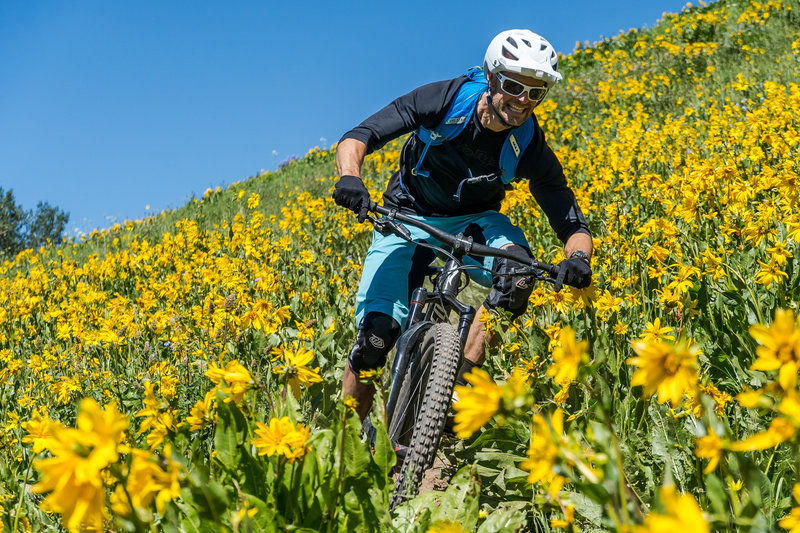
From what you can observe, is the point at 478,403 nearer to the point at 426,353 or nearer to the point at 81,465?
the point at 81,465

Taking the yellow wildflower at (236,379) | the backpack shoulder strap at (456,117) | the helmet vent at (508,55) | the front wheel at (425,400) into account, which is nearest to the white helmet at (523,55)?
the helmet vent at (508,55)

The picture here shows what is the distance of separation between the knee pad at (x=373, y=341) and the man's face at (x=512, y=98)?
1122 mm

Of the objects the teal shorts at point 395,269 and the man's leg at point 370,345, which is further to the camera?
the teal shorts at point 395,269

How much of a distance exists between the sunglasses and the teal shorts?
0.69 m

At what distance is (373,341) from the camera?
3.37m

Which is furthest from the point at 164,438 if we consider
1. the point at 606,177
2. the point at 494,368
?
the point at 606,177

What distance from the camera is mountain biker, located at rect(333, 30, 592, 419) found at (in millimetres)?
3283

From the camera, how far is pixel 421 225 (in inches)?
114

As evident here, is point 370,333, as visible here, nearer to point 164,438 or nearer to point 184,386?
point 184,386

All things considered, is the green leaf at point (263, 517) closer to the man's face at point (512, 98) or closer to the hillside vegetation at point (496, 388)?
the hillside vegetation at point (496, 388)

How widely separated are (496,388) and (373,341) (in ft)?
7.27

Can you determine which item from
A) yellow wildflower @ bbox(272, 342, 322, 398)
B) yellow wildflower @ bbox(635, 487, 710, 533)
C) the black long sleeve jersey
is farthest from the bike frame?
yellow wildflower @ bbox(635, 487, 710, 533)

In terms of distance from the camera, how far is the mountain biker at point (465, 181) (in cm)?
328

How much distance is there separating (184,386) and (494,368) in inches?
68.0
